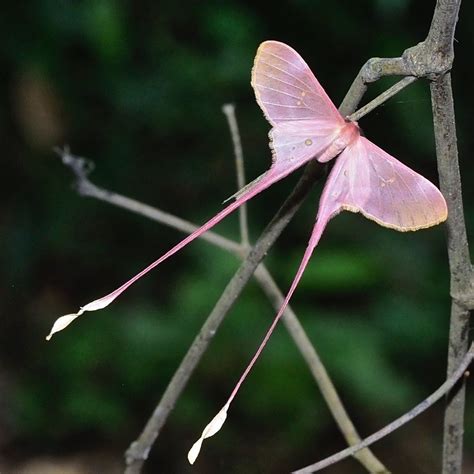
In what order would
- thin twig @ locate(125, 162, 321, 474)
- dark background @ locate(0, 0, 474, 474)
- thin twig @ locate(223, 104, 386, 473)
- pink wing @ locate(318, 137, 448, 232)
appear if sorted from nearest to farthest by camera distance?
pink wing @ locate(318, 137, 448, 232) → thin twig @ locate(125, 162, 321, 474) → thin twig @ locate(223, 104, 386, 473) → dark background @ locate(0, 0, 474, 474)

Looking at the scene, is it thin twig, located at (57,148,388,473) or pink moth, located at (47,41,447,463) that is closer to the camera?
pink moth, located at (47,41,447,463)

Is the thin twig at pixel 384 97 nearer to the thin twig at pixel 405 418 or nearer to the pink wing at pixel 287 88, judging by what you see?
the pink wing at pixel 287 88

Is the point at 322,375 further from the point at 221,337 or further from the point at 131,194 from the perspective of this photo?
the point at 131,194

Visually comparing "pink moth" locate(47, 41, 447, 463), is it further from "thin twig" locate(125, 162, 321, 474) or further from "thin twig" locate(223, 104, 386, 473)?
"thin twig" locate(223, 104, 386, 473)

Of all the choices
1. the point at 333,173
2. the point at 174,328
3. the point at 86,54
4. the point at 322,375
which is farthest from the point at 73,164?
the point at 86,54

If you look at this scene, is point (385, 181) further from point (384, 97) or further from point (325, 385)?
point (325, 385)

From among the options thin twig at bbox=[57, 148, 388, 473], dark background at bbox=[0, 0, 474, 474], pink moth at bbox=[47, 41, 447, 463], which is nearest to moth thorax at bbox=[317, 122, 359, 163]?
pink moth at bbox=[47, 41, 447, 463]
